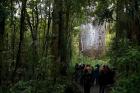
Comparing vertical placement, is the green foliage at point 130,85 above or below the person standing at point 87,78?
above

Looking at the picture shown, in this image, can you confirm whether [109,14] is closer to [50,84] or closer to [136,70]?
[50,84]

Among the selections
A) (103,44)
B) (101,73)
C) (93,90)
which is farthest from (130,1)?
(103,44)

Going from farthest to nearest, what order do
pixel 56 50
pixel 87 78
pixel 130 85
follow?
pixel 56 50 → pixel 87 78 → pixel 130 85

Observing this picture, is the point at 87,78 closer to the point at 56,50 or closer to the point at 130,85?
the point at 130,85

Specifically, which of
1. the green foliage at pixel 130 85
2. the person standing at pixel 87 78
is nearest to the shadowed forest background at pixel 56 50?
the green foliage at pixel 130 85

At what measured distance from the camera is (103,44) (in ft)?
235

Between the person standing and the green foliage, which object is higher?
the green foliage

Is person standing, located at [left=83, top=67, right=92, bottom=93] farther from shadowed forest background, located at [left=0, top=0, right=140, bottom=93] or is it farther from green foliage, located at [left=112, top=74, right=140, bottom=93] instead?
green foliage, located at [left=112, top=74, right=140, bottom=93]

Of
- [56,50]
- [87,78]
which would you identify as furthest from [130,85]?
[56,50]

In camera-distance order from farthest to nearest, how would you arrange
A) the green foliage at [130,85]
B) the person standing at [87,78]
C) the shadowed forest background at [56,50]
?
1. the person standing at [87,78]
2. the shadowed forest background at [56,50]
3. the green foliage at [130,85]

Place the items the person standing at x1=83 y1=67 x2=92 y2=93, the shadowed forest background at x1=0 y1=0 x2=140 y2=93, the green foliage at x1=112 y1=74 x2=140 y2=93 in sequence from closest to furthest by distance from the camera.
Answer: the green foliage at x1=112 y1=74 x2=140 y2=93 → the shadowed forest background at x1=0 y1=0 x2=140 y2=93 → the person standing at x1=83 y1=67 x2=92 y2=93

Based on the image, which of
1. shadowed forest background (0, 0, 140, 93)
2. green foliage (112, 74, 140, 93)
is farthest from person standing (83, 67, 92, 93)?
green foliage (112, 74, 140, 93)

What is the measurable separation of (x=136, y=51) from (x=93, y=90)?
861 centimetres

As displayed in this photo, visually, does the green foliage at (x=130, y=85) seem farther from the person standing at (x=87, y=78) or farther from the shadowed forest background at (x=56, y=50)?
the person standing at (x=87, y=78)
